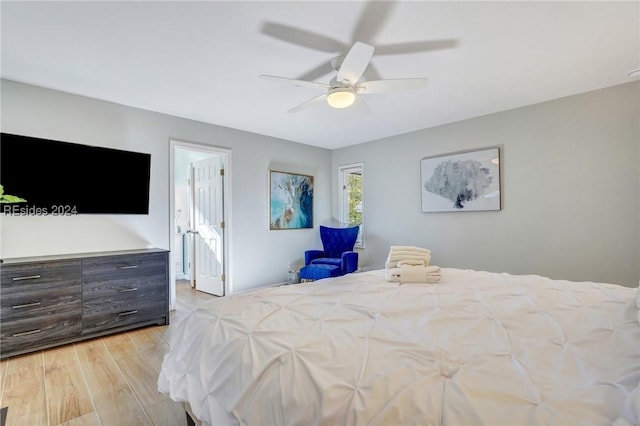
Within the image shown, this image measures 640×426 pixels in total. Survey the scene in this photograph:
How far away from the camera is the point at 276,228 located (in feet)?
16.6

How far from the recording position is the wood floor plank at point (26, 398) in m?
1.78

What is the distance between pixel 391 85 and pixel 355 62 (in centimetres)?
43

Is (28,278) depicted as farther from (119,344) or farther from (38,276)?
(119,344)

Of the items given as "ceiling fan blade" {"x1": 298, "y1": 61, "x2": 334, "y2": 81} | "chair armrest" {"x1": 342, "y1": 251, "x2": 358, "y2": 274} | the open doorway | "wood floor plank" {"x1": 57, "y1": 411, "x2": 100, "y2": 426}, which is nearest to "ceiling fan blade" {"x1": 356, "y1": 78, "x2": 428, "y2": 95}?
"ceiling fan blade" {"x1": 298, "y1": 61, "x2": 334, "y2": 81}

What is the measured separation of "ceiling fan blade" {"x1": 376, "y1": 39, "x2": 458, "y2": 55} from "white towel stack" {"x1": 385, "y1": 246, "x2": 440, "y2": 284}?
5.19 ft

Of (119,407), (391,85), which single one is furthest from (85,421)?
(391,85)

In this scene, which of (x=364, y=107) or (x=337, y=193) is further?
(x=337, y=193)

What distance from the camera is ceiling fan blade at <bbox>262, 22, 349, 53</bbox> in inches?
84.7

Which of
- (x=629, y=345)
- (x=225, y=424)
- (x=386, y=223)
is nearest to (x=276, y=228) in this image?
(x=386, y=223)

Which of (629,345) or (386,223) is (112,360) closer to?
(629,345)

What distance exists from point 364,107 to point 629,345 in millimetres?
2392

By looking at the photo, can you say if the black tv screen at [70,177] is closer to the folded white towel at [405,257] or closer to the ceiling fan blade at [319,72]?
the ceiling fan blade at [319,72]

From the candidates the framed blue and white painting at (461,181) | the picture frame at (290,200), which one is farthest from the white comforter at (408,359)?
the picture frame at (290,200)

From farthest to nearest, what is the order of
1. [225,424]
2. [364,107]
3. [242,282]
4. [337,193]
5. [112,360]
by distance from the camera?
[337,193], [242,282], [364,107], [112,360], [225,424]
